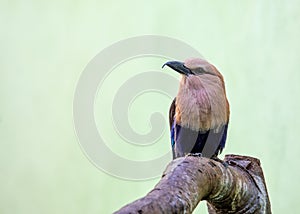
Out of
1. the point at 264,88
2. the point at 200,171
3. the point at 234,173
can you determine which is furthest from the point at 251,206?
the point at 264,88

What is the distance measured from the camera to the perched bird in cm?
71

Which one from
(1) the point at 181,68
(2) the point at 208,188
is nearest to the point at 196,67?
(1) the point at 181,68

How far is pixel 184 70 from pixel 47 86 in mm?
733

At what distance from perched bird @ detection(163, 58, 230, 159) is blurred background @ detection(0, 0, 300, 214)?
45cm

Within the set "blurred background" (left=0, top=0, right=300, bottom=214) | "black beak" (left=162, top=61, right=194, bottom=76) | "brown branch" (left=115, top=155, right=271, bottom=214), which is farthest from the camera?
"blurred background" (left=0, top=0, right=300, bottom=214)

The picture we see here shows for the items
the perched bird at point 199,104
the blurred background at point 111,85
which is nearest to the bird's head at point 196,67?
the perched bird at point 199,104

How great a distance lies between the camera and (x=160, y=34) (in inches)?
50.8

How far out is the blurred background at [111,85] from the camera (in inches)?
47.4

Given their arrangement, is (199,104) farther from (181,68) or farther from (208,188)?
(208,188)

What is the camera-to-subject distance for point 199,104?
28.2 inches

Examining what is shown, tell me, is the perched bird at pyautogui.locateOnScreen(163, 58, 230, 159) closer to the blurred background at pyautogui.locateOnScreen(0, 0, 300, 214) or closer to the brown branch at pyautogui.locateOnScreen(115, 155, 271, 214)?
the brown branch at pyautogui.locateOnScreen(115, 155, 271, 214)

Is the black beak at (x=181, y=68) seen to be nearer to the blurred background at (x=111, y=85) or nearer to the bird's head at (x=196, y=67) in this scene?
the bird's head at (x=196, y=67)

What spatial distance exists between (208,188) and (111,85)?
0.85 m

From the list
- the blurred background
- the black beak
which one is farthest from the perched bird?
the blurred background
